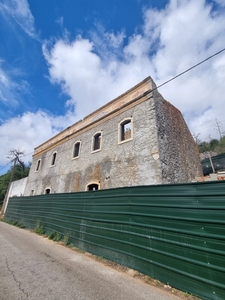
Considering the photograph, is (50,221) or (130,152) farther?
(130,152)

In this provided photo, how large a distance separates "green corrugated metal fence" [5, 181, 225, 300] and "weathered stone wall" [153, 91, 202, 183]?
3408mm

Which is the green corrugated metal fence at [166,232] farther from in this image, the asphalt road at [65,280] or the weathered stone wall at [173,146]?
the weathered stone wall at [173,146]

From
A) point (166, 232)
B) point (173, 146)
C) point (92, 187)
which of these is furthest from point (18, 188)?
point (166, 232)

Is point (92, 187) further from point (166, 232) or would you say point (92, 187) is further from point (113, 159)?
point (166, 232)

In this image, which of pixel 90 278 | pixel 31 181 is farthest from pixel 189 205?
pixel 31 181

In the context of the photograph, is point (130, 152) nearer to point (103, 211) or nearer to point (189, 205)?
point (103, 211)

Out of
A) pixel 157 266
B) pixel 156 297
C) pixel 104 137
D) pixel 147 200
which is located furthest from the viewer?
pixel 104 137

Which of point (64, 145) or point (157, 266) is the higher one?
point (64, 145)

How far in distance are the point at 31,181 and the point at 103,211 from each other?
Answer: 14732mm

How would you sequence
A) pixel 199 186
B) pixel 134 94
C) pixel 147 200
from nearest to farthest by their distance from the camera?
pixel 199 186 → pixel 147 200 → pixel 134 94

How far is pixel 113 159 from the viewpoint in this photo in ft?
30.1

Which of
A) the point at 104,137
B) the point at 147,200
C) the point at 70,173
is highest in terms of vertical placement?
the point at 104,137

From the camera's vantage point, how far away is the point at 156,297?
273cm

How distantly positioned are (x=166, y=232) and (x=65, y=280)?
2.31 meters
